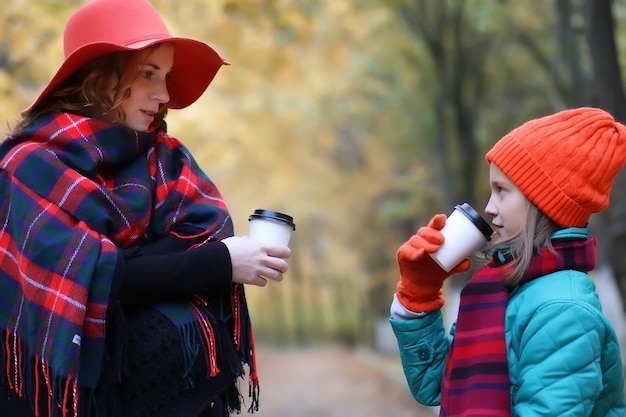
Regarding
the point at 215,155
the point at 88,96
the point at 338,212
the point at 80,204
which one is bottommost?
the point at 338,212

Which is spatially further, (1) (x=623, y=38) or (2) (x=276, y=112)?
(2) (x=276, y=112)

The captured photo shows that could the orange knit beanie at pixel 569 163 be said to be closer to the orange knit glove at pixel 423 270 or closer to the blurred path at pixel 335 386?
the orange knit glove at pixel 423 270

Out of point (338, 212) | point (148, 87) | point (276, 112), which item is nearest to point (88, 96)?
point (148, 87)

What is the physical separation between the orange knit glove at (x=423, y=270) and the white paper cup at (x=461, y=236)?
22mm

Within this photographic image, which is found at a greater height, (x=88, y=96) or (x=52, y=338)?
(x=88, y=96)

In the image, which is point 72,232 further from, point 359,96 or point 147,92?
point 359,96

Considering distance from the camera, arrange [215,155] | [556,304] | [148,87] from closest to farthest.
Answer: [556,304], [148,87], [215,155]

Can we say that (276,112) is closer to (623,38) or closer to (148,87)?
(623,38)

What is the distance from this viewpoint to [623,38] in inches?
324

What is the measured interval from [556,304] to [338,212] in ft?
50.2

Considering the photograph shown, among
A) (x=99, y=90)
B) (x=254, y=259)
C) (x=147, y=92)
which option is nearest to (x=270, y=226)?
(x=254, y=259)

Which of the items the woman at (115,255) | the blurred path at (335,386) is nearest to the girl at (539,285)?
the woman at (115,255)

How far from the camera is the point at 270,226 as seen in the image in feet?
7.39

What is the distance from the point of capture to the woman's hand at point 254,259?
2227 mm
